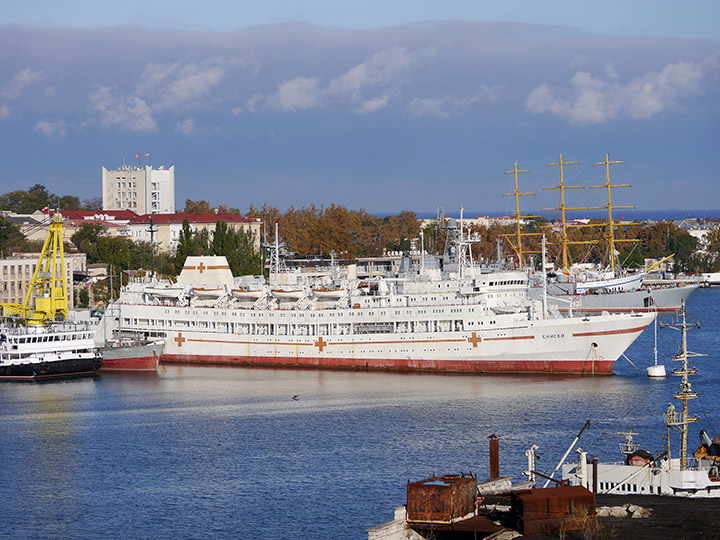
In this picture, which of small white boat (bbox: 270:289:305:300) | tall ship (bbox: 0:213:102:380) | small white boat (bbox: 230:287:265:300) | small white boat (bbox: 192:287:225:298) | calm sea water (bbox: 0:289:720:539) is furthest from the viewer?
small white boat (bbox: 192:287:225:298)

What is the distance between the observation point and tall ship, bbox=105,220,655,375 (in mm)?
43469

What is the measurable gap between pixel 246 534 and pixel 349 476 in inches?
191

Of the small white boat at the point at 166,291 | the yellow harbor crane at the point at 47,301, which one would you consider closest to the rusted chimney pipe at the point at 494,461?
the small white boat at the point at 166,291

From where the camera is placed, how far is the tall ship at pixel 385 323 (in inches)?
1711

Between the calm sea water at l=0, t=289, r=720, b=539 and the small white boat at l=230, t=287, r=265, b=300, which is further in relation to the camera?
the small white boat at l=230, t=287, r=265, b=300

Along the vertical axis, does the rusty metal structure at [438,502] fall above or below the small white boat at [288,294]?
below

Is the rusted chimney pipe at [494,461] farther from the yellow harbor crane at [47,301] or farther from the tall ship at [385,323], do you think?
the yellow harbor crane at [47,301]

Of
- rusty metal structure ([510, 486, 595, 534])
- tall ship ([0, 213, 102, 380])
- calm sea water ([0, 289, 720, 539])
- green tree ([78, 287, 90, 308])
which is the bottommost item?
calm sea water ([0, 289, 720, 539])

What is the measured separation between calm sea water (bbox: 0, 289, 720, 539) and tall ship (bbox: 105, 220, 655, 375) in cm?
136

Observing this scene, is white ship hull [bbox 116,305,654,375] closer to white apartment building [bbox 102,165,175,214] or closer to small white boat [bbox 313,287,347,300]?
small white boat [bbox 313,287,347,300]

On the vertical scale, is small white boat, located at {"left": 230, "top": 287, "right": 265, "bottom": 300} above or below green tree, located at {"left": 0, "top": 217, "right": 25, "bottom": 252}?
below

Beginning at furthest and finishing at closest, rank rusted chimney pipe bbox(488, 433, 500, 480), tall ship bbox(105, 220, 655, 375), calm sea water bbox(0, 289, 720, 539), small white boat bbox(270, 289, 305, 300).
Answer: small white boat bbox(270, 289, 305, 300) < tall ship bbox(105, 220, 655, 375) < calm sea water bbox(0, 289, 720, 539) < rusted chimney pipe bbox(488, 433, 500, 480)

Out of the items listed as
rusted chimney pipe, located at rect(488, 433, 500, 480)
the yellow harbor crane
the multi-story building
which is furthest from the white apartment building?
rusted chimney pipe, located at rect(488, 433, 500, 480)

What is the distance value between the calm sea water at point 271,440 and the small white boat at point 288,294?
163 inches
